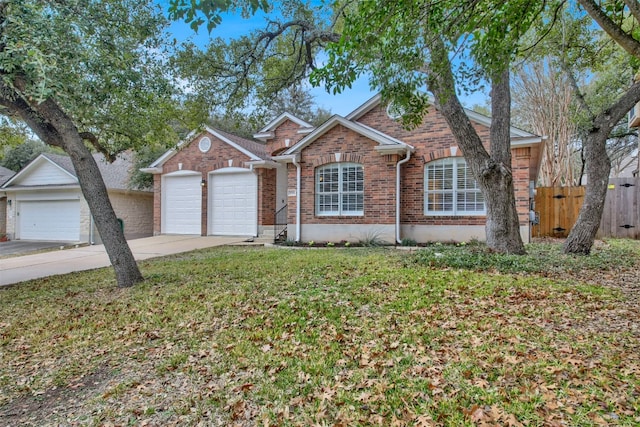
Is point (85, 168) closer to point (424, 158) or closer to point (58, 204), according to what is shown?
point (424, 158)

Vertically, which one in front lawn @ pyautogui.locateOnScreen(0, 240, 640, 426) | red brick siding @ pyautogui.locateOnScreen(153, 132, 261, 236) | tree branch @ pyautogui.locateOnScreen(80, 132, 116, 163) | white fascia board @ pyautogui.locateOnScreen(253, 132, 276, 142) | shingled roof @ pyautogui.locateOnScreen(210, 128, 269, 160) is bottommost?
front lawn @ pyautogui.locateOnScreen(0, 240, 640, 426)

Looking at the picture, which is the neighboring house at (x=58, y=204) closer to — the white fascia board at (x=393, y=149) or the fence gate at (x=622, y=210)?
the white fascia board at (x=393, y=149)

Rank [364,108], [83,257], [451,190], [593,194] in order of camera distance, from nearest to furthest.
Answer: [593,194], [83,257], [451,190], [364,108]

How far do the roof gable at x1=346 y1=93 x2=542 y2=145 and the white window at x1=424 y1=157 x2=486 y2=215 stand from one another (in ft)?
4.36

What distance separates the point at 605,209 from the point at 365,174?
856cm

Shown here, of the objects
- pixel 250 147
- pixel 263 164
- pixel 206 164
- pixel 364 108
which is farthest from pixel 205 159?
pixel 364 108

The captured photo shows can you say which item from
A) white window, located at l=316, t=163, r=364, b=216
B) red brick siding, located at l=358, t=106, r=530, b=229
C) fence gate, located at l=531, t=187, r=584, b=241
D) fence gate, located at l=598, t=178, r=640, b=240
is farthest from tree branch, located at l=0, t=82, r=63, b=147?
fence gate, located at l=598, t=178, r=640, b=240

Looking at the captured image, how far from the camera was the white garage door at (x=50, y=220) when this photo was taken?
16594mm

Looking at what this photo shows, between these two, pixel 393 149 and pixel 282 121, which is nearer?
pixel 393 149

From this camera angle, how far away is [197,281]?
22.0ft

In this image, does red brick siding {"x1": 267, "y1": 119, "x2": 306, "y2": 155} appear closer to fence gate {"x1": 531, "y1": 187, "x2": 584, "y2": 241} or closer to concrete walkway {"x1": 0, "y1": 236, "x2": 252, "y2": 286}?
concrete walkway {"x1": 0, "y1": 236, "x2": 252, "y2": 286}

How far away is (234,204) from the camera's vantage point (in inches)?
582

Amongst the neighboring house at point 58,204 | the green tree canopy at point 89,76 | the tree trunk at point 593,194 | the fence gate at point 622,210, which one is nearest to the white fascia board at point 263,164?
the green tree canopy at point 89,76

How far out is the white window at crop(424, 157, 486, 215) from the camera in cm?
1123
